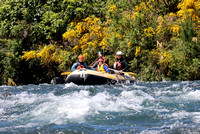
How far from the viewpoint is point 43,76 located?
20219 mm

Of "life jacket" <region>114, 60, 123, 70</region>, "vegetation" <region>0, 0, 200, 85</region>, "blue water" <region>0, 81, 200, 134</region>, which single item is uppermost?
"vegetation" <region>0, 0, 200, 85</region>

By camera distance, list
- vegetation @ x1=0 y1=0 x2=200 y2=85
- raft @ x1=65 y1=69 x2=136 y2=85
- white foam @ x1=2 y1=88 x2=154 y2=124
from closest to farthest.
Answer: white foam @ x1=2 y1=88 x2=154 y2=124
raft @ x1=65 y1=69 x2=136 y2=85
vegetation @ x1=0 y1=0 x2=200 y2=85

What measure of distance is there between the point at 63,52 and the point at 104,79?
6.58 meters

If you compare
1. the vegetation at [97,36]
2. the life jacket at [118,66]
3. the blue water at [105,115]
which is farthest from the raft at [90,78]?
the blue water at [105,115]

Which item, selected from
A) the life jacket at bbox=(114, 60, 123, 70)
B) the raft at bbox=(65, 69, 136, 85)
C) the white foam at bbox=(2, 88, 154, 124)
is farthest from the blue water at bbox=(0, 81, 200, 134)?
the life jacket at bbox=(114, 60, 123, 70)

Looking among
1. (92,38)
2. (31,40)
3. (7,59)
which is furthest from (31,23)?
(92,38)

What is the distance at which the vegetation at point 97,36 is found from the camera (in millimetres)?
15086

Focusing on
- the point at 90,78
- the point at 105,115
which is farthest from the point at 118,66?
the point at 105,115

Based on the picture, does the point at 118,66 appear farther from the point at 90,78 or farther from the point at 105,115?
the point at 105,115

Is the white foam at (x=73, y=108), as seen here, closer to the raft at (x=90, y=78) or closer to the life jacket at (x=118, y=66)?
the raft at (x=90, y=78)

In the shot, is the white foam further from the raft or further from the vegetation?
the vegetation

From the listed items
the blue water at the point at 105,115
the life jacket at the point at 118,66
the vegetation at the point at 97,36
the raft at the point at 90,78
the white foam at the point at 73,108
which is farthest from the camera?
the vegetation at the point at 97,36

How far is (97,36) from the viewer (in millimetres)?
17719

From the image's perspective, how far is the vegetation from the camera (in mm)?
15086
